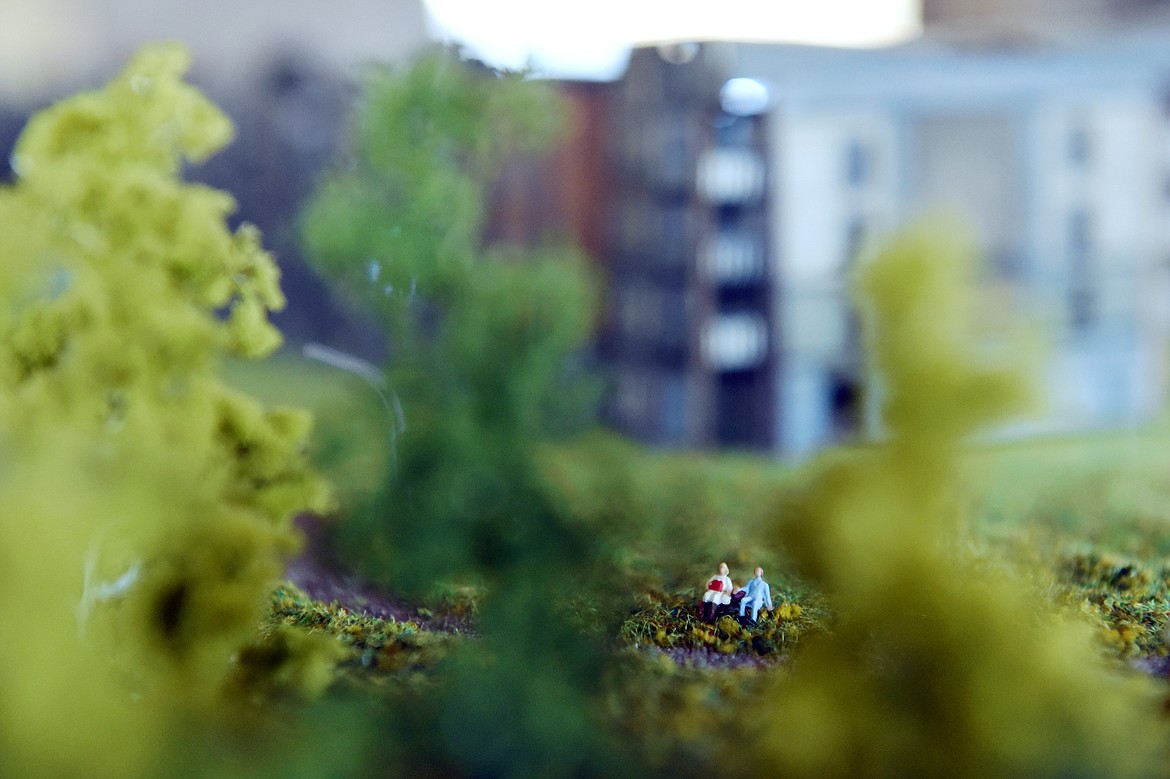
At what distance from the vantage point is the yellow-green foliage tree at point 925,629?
1384 millimetres

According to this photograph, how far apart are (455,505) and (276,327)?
47cm

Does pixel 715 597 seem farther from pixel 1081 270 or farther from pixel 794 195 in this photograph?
pixel 1081 270

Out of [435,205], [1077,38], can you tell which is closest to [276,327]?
[435,205]

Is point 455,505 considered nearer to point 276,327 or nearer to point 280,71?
point 276,327

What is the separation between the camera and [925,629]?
140 centimetres

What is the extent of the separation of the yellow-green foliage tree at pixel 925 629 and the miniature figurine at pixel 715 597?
210 millimetres

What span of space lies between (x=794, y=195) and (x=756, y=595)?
68 cm

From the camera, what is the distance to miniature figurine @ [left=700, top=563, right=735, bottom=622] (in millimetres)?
1638

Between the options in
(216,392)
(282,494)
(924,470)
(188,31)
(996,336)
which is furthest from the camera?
(188,31)

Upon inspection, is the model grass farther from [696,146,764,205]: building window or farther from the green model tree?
[696,146,764,205]: building window

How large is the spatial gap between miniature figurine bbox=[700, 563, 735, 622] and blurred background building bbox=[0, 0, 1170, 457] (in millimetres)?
272

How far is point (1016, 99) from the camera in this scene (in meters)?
1.92

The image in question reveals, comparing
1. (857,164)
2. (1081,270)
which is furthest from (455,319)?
(1081,270)

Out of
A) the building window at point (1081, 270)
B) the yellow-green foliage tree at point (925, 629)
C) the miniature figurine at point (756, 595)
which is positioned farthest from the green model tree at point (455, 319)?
the building window at point (1081, 270)
